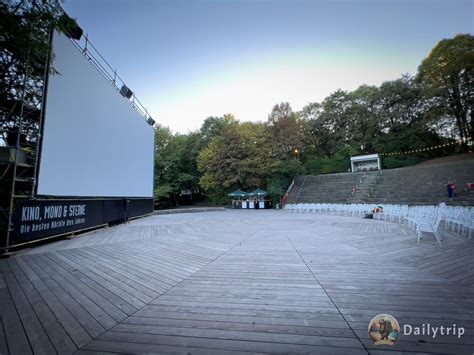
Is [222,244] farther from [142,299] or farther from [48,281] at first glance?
[48,281]

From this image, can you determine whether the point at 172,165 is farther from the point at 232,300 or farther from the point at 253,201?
the point at 232,300

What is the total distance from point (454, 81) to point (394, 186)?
59.1ft

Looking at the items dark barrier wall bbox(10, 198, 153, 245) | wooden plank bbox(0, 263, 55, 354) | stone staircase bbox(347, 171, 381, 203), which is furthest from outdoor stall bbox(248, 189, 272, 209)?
wooden plank bbox(0, 263, 55, 354)

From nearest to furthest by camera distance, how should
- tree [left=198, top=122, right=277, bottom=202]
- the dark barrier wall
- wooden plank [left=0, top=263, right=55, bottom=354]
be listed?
wooden plank [left=0, top=263, right=55, bottom=354], the dark barrier wall, tree [left=198, top=122, right=277, bottom=202]

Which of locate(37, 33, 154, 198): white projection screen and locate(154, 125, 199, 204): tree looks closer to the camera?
locate(37, 33, 154, 198): white projection screen

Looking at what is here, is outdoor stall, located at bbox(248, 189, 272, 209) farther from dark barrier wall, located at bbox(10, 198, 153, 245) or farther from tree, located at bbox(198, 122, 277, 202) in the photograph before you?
dark barrier wall, located at bbox(10, 198, 153, 245)

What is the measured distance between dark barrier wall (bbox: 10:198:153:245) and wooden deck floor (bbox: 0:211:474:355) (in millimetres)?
1167

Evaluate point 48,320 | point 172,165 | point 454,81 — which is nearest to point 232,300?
point 48,320

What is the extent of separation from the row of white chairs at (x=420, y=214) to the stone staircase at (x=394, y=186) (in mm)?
4637

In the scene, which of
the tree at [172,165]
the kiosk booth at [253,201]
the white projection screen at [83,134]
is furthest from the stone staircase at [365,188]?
the tree at [172,165]

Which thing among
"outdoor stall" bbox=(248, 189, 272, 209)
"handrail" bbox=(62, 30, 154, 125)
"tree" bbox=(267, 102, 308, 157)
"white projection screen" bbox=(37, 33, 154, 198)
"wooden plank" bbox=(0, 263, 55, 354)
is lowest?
"wooden plank" bbox=(0, 263, 55, 354)

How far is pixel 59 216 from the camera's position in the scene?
6355mm

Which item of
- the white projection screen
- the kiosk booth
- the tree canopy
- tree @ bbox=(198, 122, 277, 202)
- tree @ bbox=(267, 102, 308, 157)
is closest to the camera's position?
the white projection screen

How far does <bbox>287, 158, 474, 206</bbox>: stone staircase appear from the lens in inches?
583
